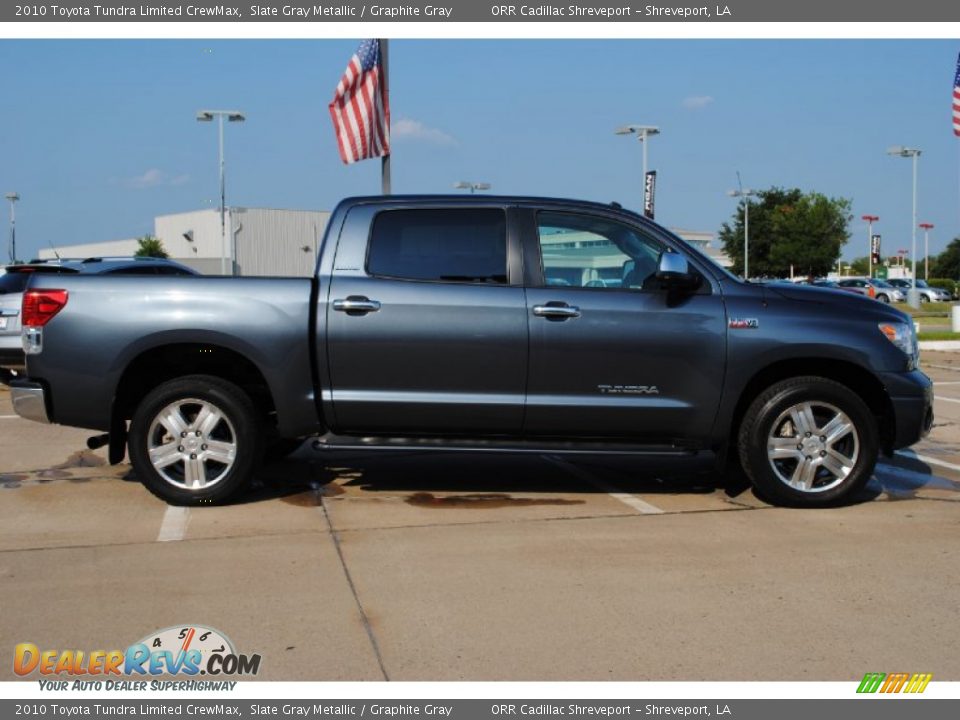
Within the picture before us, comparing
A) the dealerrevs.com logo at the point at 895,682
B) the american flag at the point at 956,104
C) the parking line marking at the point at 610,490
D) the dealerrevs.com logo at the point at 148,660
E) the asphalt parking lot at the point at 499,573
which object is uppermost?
the american flag at the point at 956,104

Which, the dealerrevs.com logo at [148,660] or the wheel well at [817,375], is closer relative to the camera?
the dealerrevs.com logo at [148,660]

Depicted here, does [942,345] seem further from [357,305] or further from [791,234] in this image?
[791,234]

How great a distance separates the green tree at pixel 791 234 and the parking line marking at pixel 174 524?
56796 millimetres

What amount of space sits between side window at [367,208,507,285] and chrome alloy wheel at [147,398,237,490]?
135 centimetres

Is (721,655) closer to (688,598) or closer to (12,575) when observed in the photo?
(688,598)

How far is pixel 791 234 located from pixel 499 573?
60778 mm

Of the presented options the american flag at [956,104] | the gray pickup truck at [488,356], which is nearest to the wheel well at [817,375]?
the gray pickup truck at [488,356]

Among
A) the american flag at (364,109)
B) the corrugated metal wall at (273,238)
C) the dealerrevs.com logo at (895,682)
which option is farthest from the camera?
the corrugated metal wall at (273,238)

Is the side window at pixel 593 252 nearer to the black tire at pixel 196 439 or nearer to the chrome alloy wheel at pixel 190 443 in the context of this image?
the black tire at pixel 196 439

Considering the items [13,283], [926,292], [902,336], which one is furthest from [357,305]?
[926,292]

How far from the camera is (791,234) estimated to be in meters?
62.0

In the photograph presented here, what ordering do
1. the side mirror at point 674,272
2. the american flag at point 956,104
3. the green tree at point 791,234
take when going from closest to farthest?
1. the side mirror at point 674,272
2. the american flag at point 956,104
3. the green tree at point 791,234

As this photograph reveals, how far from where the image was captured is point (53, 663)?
12.6ft

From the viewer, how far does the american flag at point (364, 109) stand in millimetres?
12969
